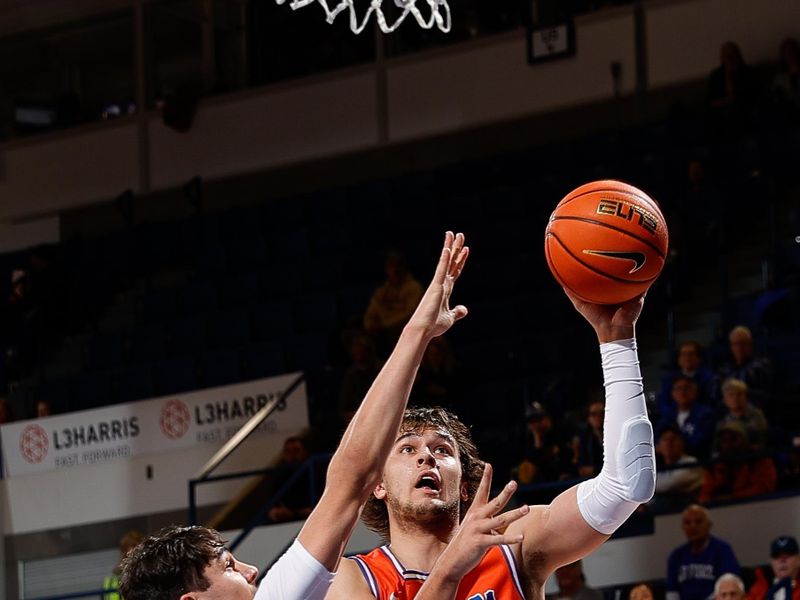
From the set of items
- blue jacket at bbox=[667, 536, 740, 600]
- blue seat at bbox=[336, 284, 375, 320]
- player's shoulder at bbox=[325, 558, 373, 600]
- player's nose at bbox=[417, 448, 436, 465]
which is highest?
blue seat at bbox=[336, 284, 375, 320]

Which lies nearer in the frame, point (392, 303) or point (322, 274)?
point (392, 303)

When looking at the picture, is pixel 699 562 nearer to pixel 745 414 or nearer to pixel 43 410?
pixel 745 414

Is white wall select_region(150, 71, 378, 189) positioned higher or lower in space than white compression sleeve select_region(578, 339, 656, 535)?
higher

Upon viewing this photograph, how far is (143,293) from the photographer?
52.2 ft

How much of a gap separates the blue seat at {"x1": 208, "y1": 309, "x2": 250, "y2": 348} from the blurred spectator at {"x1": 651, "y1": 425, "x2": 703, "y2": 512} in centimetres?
524

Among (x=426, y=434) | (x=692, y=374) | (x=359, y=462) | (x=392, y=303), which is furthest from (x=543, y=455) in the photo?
(x=359, y=462)

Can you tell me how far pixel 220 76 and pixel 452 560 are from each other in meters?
14.2

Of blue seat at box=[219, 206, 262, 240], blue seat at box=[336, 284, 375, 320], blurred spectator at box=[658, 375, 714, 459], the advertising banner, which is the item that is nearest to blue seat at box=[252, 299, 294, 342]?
blue seat at box=[336, 284, 375, 320]

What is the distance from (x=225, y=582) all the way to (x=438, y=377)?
27.1 feet

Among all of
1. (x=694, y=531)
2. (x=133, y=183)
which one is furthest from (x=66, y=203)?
(x=694, y=531)

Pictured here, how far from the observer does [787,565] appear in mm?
8570

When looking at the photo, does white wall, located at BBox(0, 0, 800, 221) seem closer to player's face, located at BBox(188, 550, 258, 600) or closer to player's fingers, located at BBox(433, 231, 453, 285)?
player's fingers, located at BBox(433, 231, 453, 285)

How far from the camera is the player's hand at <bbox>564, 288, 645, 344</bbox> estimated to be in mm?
3893

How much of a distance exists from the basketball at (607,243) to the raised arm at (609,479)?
6cm
